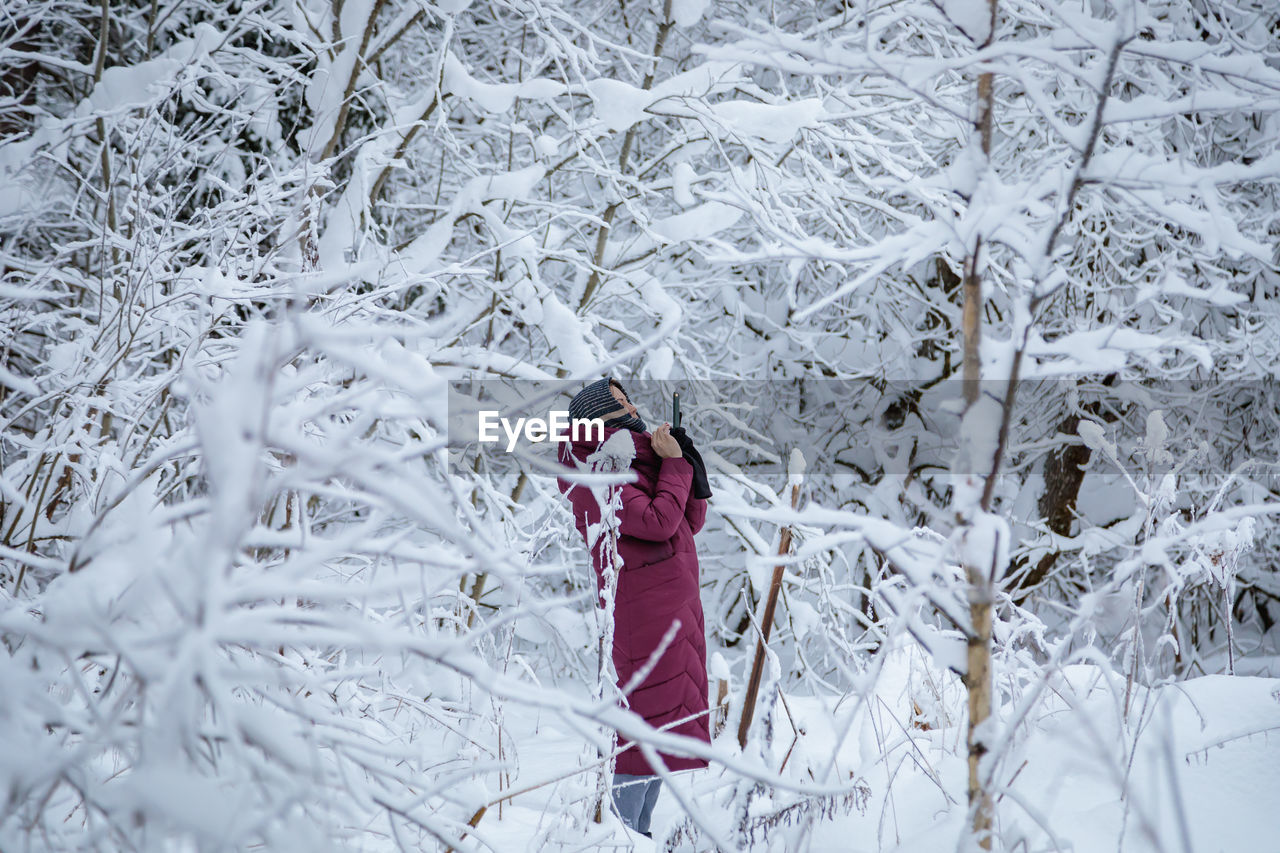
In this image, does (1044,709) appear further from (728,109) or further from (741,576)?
(741,576)

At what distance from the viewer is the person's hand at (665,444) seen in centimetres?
250

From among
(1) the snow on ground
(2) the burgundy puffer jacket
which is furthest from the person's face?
(1) the snow on ground

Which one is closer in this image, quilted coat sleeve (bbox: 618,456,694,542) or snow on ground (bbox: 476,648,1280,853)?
snow on ground (bbox: 476,648,1280,853)

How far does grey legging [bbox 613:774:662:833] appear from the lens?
7.49 feet

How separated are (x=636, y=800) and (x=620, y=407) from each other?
1.18 metres

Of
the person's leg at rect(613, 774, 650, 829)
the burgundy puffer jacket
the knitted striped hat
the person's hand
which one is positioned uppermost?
the knitted striped hat

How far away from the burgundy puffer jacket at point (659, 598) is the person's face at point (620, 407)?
12 centimetres

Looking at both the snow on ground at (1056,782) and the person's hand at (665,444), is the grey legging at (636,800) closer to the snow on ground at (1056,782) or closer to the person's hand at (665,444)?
the snow on ground at (1056,782)

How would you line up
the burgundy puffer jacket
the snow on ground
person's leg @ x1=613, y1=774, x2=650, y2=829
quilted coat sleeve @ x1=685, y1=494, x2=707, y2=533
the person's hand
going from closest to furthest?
the snow on ground < person's leg @ x1=613, y1=774, x2=650, y2=829 < the burgundy puffer jacket < the person's hand < quilted coat sleeve @ x1=685, y1=494, x2=707, y2=533

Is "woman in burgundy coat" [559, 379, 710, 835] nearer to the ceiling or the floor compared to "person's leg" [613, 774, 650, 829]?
nearer to the ceiling

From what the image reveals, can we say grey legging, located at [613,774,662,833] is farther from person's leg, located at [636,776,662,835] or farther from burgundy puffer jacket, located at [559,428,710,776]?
burgundy puffer jacket, located at [559,428,710,776]

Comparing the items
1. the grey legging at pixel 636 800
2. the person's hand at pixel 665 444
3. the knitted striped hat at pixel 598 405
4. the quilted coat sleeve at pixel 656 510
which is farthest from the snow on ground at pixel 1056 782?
the knitted striped hat at pixel 598 405

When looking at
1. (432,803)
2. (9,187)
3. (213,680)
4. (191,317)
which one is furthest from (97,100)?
(213,680)

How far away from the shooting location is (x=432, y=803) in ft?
6.24
